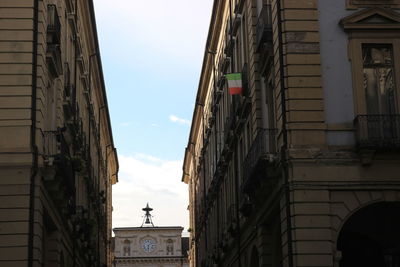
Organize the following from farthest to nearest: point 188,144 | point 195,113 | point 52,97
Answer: point 188,144 < point 195,113 < point 52,97

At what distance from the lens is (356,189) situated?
27.2 m

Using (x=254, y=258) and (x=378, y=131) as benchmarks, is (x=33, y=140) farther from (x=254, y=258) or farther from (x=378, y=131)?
(x=254, y=258)

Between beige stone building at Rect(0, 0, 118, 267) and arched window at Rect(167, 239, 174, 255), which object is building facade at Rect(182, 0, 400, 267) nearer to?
beige stone building at Rect(0, 0, 118, 267)

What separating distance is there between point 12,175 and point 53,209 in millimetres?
4818

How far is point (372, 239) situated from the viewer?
30703 mm

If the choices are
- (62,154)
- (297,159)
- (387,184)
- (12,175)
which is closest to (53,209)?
(62,154)

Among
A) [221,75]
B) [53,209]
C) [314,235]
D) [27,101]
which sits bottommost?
[314,235]

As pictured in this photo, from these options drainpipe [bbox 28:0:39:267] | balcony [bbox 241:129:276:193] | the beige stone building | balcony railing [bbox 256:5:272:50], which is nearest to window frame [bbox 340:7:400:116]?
balcony railing [bbox 256:5:272:50]

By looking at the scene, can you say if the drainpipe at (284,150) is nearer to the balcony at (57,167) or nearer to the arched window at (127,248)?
the balcony at (57,167)

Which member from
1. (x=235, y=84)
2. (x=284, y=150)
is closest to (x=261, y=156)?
(x=284, y=150)

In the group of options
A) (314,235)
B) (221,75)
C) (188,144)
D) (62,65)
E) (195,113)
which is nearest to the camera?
(314,235)

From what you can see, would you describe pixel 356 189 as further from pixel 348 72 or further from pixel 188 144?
pixel 188 144

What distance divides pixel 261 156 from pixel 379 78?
4579mm

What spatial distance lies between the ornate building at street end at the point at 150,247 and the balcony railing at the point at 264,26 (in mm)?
84557
